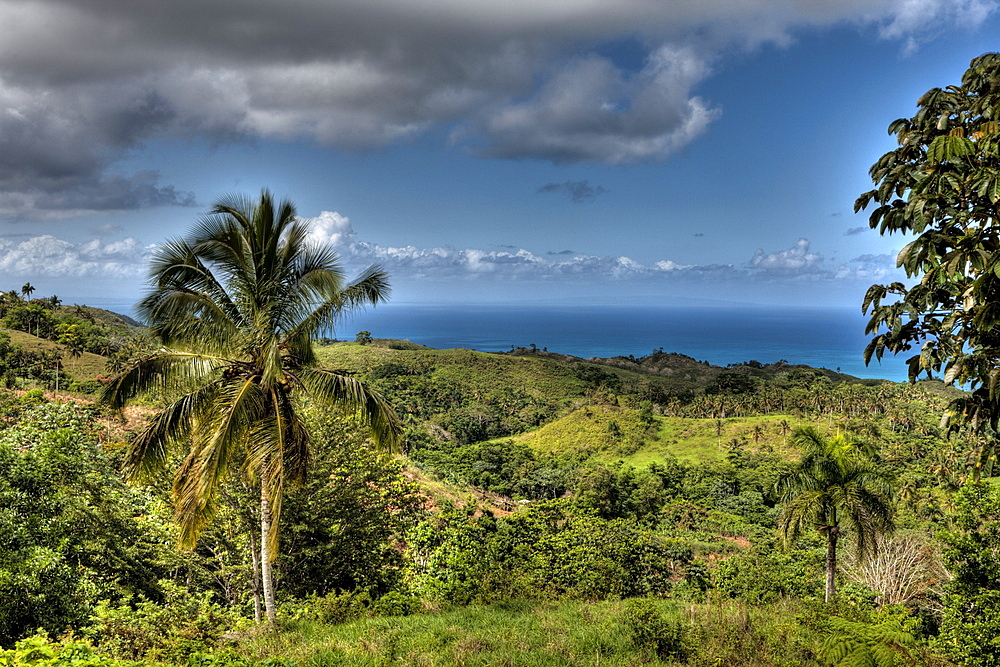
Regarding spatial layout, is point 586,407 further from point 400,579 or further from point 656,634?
point 656,634

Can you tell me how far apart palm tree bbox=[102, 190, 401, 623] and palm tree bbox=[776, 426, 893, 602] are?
1354cm

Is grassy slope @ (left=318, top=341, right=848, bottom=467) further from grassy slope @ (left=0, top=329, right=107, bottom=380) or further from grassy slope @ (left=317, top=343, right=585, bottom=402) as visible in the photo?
grassy slope @ (left=0, top=329, right=107, bottom=380)

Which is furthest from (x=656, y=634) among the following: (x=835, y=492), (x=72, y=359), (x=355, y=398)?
(x=72, y=359)

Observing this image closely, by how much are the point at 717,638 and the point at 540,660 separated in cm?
315

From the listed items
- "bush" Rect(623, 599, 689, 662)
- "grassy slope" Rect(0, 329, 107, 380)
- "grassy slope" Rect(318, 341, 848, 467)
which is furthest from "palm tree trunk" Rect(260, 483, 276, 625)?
"grassy slope" Rect(0, 329, 107, 380)

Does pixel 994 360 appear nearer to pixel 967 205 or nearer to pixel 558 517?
pixel 967 205

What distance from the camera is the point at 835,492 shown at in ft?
51.6

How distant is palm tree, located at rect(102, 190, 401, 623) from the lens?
7.59m

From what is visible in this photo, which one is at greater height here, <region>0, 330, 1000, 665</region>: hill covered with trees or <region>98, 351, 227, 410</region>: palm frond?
<region>98, 351, 227, 410</region>: palm frond

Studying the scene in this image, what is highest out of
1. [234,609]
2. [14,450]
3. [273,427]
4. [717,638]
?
[273,427]

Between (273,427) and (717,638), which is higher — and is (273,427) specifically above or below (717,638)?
above

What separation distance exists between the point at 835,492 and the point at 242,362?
53.9ft

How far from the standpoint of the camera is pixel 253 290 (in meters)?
8.27

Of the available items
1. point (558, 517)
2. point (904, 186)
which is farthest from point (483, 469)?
point (904, 186)
